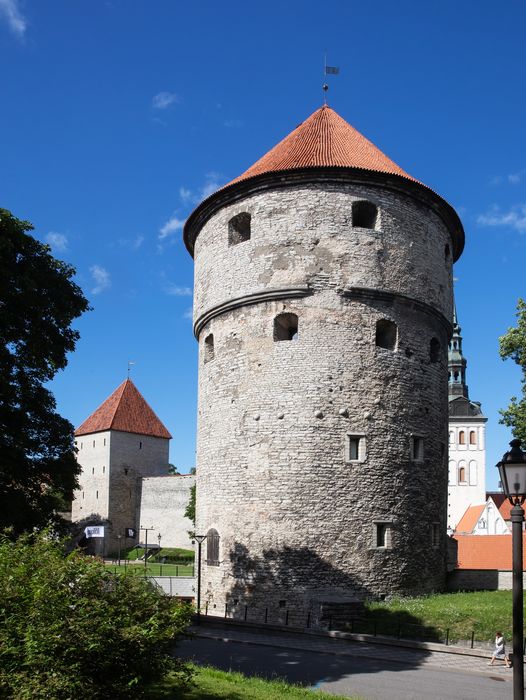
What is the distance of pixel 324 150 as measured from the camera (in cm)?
1748

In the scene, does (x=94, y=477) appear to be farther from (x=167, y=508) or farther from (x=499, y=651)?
(x=499, y=651)

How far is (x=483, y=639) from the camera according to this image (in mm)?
12867

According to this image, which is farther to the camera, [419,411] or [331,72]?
[331,72]

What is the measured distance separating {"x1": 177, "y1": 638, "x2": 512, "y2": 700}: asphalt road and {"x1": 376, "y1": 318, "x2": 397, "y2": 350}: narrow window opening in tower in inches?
283

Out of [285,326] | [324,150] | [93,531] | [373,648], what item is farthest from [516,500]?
[93,531]

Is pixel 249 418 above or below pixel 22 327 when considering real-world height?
below

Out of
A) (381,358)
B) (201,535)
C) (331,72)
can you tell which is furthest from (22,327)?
(331,72)

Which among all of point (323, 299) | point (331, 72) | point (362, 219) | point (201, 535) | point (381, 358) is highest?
point (331, 72)

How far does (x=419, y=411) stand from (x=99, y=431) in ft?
105

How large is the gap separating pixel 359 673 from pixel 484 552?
19.6 meters

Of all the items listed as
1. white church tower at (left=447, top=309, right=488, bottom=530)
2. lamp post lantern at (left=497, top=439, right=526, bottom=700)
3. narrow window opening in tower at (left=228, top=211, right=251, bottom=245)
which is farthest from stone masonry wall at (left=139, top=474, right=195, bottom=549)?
lamp post lantern at (left=497, top=439, right=526, bottom=700)

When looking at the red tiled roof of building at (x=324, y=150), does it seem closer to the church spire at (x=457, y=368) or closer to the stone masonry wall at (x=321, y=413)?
the stone masonry wall at (x=321, y=413)

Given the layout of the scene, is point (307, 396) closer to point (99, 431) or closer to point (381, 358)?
point (381, 358)

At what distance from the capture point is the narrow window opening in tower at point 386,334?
1653 cm
